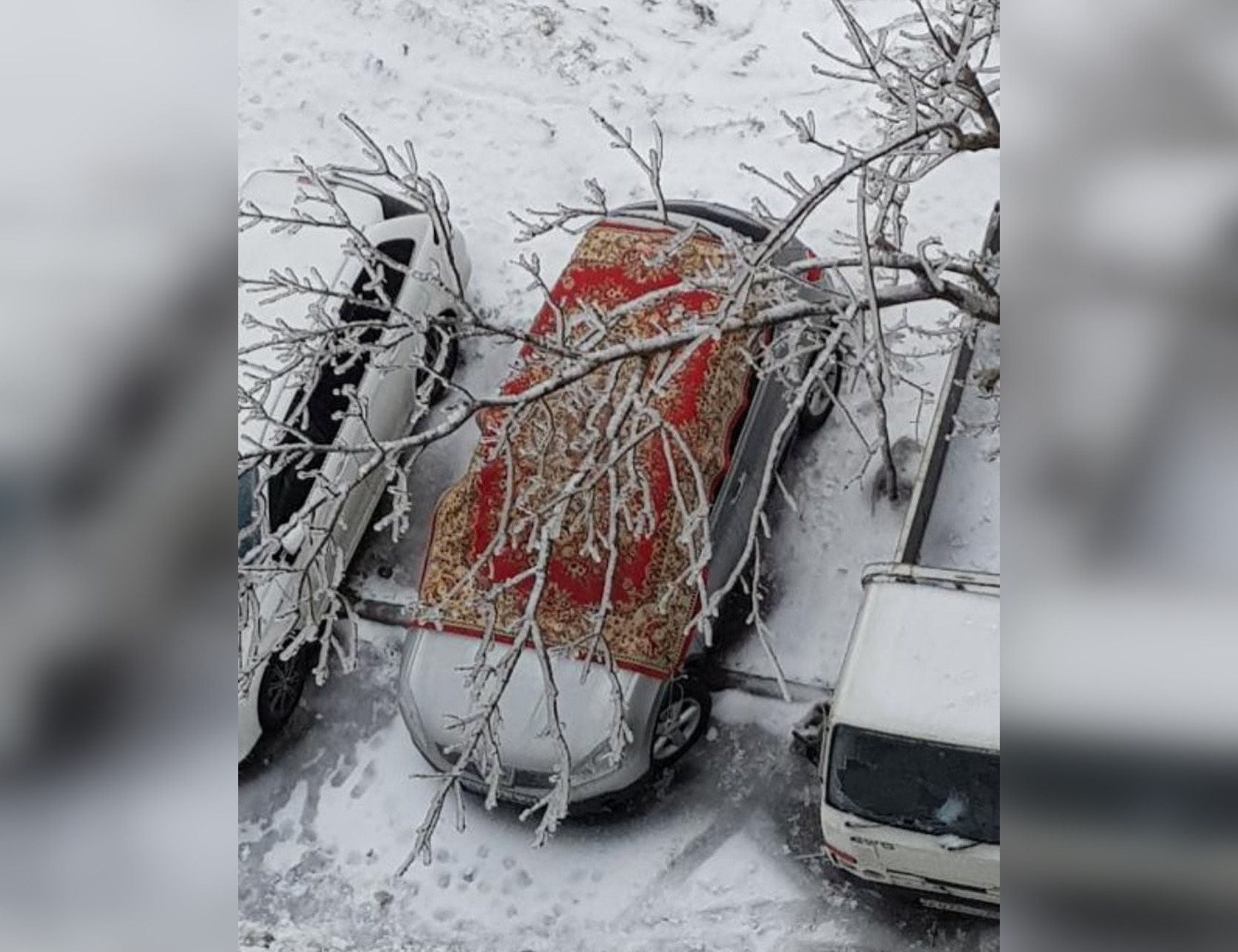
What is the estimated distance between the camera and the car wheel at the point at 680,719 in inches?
226

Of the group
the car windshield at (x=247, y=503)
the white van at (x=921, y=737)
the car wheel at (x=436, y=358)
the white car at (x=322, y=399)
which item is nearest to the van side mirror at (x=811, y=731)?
the white van at (x=921, y=737)

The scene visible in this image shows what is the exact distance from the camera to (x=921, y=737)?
192 inches

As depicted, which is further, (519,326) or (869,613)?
(519,326)

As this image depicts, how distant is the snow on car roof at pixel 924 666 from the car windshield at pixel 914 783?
0.21 ft

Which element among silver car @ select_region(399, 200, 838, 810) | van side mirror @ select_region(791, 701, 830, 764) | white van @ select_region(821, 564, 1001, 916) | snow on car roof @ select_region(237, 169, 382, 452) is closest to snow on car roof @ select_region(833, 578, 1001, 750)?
white van @ select_region(821, 564, 1001, 916)

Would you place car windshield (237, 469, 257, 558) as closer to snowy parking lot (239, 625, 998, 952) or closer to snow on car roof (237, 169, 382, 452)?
snow on car roof (237, 169, 382, 452)

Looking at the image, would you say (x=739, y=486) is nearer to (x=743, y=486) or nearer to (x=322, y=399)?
(x=743, y=486)

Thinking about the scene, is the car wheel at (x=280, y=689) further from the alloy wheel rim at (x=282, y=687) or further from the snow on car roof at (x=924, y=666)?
the snow on car roof at (x=924, y=666)
